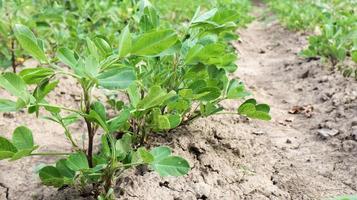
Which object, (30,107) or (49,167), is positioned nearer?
(30,107)

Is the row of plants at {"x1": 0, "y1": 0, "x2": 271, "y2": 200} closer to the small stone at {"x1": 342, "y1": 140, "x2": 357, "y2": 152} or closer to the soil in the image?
the soil

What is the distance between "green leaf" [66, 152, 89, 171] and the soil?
213 mm

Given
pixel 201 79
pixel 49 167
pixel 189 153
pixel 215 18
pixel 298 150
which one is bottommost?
pixel 298 150

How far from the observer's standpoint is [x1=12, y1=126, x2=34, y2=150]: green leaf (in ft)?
4.64

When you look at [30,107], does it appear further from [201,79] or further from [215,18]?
[215,18]

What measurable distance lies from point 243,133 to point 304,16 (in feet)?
13.3

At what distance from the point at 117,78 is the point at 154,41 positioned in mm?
155

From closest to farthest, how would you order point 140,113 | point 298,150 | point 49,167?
point 49,167 < point 140,113 < point 298,150

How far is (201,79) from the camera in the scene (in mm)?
1901

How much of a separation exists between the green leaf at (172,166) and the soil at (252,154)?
0.84ft

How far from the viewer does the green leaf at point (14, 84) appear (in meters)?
1.23

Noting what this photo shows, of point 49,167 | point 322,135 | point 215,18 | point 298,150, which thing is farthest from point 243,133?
point 49,167

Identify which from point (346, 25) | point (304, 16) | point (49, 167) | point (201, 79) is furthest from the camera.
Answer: point (304, 16)

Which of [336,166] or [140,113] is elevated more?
[140,113]
